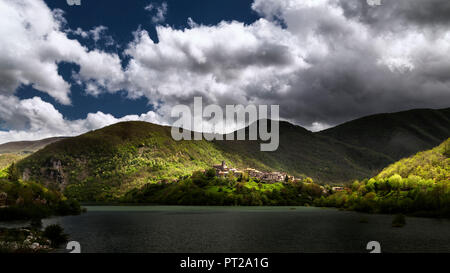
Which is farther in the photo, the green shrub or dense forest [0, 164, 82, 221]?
dense forest [0, 164, 82, 221]

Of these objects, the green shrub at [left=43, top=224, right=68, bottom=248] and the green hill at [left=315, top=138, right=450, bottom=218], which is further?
the green hill at [left=315, top=138, right=450, bottom=218]

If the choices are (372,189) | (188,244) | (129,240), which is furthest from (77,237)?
(372,189)

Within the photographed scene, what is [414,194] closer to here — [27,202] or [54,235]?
[54,235]

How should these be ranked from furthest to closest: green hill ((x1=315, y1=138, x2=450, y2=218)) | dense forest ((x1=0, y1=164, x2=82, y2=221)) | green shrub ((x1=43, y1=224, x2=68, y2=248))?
green hill ((x1=315, y1=138, x2=450, y2=218))
dense forest ((x1=0, y1=164, x2=82, y2=221))
green shrub ((x1=43, y1=224, x2=68, y2=248))

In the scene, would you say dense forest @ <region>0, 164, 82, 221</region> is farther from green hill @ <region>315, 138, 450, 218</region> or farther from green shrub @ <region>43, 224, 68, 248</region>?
green hill @ <region>315, 138, 450, 218</region>

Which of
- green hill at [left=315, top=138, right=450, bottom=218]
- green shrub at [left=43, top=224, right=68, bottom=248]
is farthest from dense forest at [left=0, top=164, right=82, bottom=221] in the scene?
green hill at [left=315, top=138, right=450, bottom=218]

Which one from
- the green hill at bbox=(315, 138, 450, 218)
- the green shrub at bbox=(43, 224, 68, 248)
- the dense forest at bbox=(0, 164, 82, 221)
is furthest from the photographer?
the green hill at bbox=(315, 138, 450, 218)

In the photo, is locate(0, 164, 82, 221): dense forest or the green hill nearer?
locate(0, 164, 82, 221): dense forest

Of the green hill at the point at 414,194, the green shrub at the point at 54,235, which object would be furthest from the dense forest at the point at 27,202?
the green hill at the point at 414,194

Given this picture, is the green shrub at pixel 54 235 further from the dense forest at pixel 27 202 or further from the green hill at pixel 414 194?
the green hill at pixel 414 194
